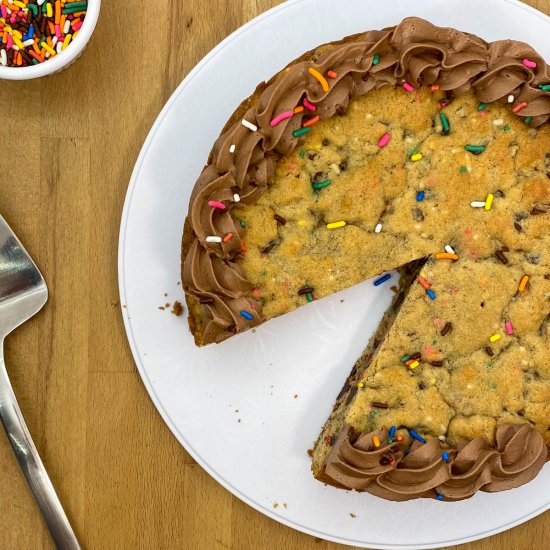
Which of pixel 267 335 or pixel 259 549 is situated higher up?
pixel 267 335

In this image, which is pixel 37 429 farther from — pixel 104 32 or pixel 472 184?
pixel 472 184

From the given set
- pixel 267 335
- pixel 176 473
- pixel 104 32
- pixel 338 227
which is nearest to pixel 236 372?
pixel 267 335

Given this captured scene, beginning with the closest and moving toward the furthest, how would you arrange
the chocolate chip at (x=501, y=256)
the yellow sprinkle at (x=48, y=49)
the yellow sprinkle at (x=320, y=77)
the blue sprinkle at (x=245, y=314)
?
the yellow sprinkle at (x=320, y=77)
the blue sprinkle at (x=245, y=314)
the chocolate chip at (x=501, y=256)
the yellow sprinkle at (x=48, y=49)

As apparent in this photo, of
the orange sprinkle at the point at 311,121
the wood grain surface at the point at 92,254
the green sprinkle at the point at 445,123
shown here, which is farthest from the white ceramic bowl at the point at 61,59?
the green sprinkle at the point at 445,123

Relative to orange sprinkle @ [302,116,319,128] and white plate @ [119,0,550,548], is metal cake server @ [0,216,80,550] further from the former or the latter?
orange sprinkle @ [302,116,319,128]

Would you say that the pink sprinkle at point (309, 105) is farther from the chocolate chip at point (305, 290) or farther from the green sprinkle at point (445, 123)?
the chocolate chip at point (305, 290)

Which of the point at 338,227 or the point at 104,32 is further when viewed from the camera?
the point at 104,32

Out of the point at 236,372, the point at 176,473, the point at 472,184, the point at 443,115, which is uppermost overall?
the point at 443,115
